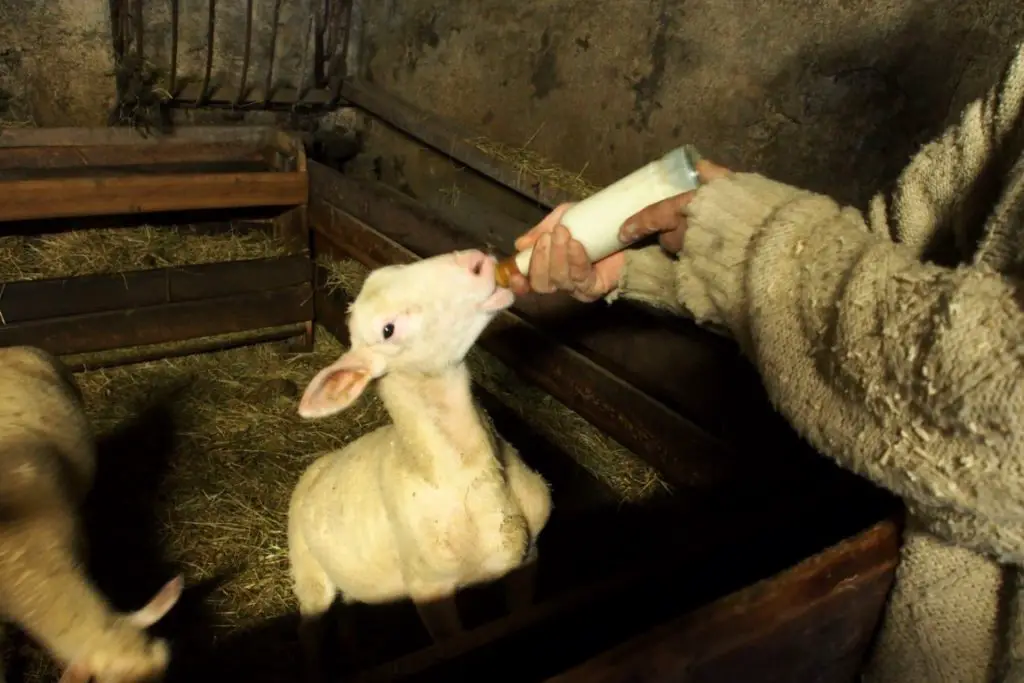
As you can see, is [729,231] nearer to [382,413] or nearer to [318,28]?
[382,413]

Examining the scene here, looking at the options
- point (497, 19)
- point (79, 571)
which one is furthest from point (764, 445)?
point (497, 19)

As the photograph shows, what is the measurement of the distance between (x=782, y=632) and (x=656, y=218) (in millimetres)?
858

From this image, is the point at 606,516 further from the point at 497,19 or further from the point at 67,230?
the point at 67,230

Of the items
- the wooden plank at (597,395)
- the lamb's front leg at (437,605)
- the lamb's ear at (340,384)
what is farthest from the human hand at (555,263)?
the wooden plank at (597,395)

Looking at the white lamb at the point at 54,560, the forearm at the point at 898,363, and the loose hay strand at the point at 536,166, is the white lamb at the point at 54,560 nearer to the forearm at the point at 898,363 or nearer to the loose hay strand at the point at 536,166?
the forearm at the point at 898,363

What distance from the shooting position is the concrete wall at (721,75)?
8.90 feet

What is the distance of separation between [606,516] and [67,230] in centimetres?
342

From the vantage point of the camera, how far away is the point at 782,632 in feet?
4.70

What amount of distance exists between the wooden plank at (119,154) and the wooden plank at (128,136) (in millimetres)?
36

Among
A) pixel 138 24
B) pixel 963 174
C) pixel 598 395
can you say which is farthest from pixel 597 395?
pixel 138 24

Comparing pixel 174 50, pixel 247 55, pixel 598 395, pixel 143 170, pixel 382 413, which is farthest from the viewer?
pixel 247 55

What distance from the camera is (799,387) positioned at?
1.40 metres

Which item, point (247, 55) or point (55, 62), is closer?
point (55, 62)

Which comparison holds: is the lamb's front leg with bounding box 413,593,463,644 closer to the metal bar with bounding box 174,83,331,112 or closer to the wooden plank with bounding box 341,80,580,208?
the wooden plank with bounding box 341,80,580,208
